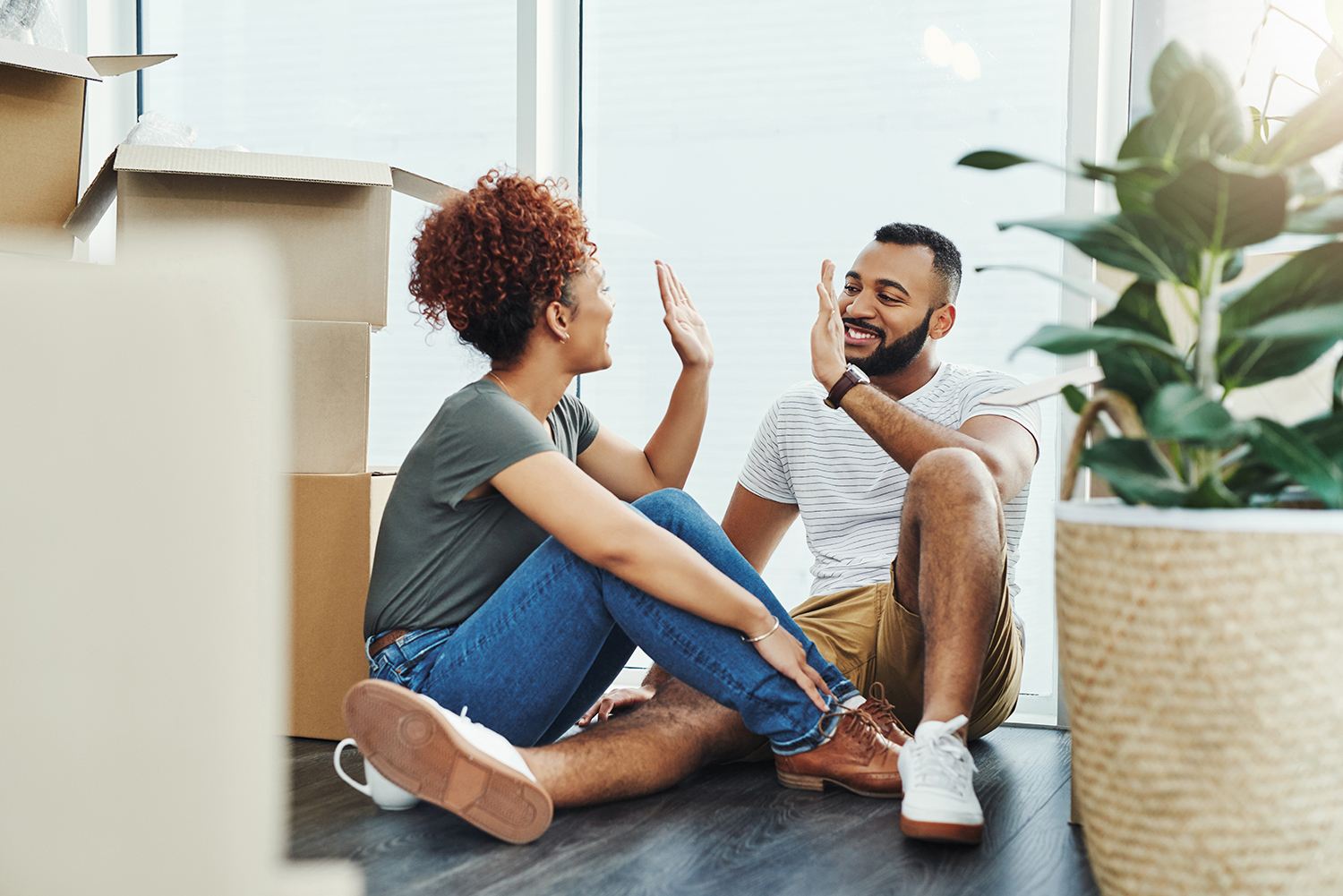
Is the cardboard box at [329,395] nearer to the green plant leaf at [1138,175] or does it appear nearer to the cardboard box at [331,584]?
the cardboard box at [331,584]

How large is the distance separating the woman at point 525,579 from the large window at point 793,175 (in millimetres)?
659

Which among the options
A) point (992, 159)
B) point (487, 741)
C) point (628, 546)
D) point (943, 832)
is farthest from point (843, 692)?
point (992, 159)

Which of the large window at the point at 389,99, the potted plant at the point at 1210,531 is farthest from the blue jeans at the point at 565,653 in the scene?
the large window at the point at 389,99

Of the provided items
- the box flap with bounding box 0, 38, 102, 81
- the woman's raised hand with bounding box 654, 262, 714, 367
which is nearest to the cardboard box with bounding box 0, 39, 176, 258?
the box flap with bounding box 0, 38, 102, 81

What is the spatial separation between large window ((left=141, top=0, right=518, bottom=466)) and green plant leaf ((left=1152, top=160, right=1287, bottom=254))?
178 cm

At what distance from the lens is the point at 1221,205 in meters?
0.75

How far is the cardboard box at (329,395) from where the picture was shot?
1.71 meters

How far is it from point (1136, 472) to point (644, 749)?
0.83m

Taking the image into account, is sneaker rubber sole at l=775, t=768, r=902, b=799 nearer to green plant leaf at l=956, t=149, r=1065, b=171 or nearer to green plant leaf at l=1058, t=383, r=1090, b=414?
green plant leaf at l=1058, t=383, r=1090, b=414

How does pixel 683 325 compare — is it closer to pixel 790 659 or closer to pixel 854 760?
pixel 790 659

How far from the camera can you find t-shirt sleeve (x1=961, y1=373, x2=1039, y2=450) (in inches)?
66.3

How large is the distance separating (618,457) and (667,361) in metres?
0.53

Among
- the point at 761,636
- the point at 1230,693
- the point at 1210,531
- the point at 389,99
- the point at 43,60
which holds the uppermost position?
the point at 389,99

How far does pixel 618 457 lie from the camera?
1.80 m
